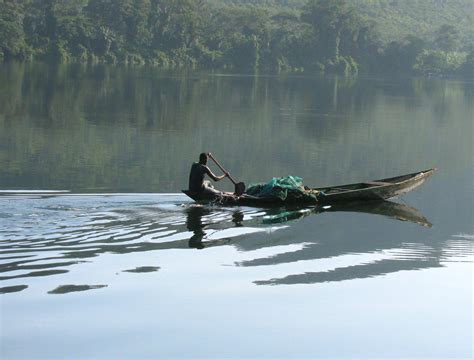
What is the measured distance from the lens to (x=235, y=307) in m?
10.1

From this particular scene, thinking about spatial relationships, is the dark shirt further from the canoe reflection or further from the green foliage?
the green foliage

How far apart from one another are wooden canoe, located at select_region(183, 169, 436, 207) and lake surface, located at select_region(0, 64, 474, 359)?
0.19 metres

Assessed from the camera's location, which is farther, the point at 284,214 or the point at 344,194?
the point at 344,194

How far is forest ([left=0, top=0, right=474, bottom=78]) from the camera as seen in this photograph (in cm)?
7944

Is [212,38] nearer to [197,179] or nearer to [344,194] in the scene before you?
[344,194]

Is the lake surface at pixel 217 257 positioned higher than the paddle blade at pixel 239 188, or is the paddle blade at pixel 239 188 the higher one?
the paddle blade at pixel 239 188

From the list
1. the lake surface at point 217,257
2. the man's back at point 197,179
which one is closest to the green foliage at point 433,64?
the lake surface at point 217,257

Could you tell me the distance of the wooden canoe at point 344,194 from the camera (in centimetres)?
1504

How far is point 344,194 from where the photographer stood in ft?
52.1

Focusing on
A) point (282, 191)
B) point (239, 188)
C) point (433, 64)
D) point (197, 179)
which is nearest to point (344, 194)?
point (282, 191)

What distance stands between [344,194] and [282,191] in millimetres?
1280

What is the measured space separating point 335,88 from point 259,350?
53.0 m

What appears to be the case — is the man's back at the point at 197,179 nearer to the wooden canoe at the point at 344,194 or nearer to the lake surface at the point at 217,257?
the wooden canoe at the point at 344,194

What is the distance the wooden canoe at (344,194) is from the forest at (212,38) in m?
60.6
